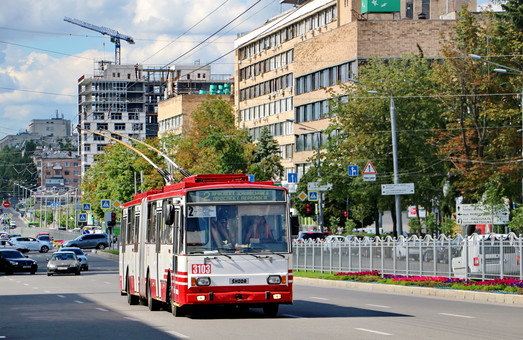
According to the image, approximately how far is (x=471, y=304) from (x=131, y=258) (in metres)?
8.68

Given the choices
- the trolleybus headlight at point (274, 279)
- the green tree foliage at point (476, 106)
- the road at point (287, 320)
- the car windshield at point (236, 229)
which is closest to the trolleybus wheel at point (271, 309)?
the road at point (287, 320)

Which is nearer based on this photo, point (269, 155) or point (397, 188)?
point (397, 188)

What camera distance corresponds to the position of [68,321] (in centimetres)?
2275

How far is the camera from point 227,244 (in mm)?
22188

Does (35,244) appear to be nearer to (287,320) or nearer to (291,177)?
(291,177)

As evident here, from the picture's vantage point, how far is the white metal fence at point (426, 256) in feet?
109

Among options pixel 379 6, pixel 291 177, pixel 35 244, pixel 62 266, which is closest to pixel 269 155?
pixel 379 6

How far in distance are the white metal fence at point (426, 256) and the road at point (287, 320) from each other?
118 inches

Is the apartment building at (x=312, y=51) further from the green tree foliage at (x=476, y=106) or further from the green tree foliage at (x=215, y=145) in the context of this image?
the green tree foliage at (x=476, y=106)

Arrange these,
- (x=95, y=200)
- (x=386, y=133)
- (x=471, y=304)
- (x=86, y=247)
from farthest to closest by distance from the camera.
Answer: (x=95, y=200) < (x=86, y=247) < (x=386, y=133) < (x=471, y=304)

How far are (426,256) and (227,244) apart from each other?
1800cm

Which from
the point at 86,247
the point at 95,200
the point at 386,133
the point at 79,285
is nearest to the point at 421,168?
the point at 386,133

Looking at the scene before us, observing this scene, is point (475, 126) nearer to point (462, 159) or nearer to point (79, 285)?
point (462, 159)

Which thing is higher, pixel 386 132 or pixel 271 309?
pixel 386 132
